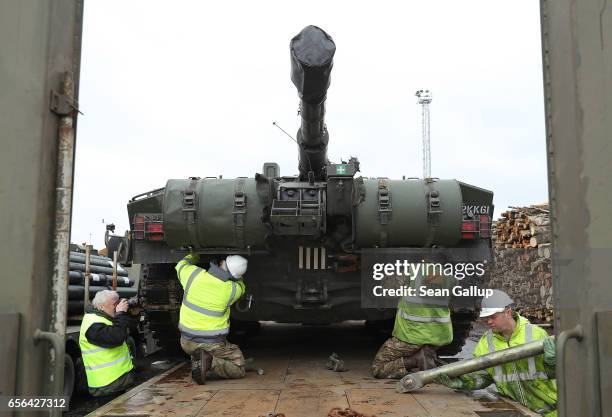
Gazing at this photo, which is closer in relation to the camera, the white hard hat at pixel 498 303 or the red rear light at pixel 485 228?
the white hard hat at pixel 498 303

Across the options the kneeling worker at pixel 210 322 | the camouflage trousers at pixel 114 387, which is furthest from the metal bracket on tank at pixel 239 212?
the camouflage trousers at pixel 114 387

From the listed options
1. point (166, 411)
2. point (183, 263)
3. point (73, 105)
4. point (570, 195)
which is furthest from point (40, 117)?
point (183, 263)

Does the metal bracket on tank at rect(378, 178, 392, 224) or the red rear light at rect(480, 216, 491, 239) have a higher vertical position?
the metal bracket on tank at rect(378, 178, 392, 224)

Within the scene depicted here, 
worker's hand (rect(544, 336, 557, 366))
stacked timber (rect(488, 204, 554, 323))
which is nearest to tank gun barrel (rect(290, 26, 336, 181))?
worker's hand (rect(544, 336, 557, 366))

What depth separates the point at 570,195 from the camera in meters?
2.01

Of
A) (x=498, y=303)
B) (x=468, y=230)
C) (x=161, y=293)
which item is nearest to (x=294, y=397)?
(x=498, y=303)

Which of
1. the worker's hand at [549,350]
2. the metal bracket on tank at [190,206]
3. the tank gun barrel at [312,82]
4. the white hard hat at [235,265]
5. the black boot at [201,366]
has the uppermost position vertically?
the tank gun barrel at [312,82]

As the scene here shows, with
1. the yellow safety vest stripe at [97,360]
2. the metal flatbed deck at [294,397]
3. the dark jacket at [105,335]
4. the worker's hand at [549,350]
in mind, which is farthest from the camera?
the yellow safety vest stripe at [97,360]

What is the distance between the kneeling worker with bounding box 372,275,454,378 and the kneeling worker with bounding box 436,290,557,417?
1411 mm

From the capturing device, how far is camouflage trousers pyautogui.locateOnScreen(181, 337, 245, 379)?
5766mm

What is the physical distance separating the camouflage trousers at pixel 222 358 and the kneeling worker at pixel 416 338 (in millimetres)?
1429

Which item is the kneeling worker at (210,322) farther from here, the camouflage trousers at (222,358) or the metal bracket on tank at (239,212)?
the metal bracket on tank at (239,212)

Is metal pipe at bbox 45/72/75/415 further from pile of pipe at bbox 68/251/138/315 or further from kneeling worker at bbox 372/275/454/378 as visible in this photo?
pile of pipe at bbox 68/251/138/315

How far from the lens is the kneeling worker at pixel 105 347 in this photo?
5.31 m
